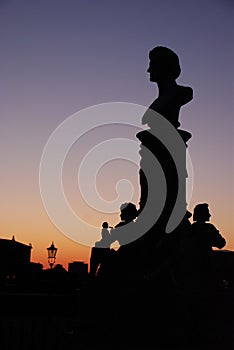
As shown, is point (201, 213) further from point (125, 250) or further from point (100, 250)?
point (100, 250)

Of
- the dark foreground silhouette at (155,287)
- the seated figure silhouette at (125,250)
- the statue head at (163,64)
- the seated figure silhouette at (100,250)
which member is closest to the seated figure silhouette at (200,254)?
the dark foreground silhouette at (155,287)

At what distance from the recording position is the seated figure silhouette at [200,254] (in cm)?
873

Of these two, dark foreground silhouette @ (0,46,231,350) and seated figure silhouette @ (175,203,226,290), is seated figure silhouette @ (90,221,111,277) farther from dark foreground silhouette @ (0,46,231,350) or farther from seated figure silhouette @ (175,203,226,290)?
seated figure silhouette @ (175,203,226,290)

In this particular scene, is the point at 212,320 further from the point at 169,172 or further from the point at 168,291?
the point at 169,172

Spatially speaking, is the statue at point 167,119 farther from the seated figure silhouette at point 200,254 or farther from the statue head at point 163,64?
the seated figure silhouette at point 200,254

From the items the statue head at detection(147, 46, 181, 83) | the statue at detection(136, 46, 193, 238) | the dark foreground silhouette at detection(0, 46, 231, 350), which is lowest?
the dark foreground silhouette at detection(0, 46, 231, 350)

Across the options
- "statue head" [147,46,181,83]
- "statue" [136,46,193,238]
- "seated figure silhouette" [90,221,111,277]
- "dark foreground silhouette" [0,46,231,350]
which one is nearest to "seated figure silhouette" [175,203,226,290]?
"dark foreground silhouette" [0,46,231,350]

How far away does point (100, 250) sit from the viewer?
1227 centimetres

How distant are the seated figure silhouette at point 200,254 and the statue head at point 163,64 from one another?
106 inches

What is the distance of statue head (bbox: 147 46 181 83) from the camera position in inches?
376

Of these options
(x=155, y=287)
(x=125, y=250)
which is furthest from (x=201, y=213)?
(x=155, y=287)

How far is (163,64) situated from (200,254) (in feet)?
11.7

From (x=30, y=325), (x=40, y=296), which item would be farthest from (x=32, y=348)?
(x=40, y=296)

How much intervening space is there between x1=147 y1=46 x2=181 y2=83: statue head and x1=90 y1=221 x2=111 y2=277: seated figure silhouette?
158 inches
